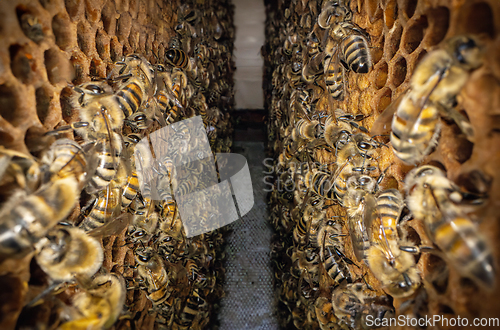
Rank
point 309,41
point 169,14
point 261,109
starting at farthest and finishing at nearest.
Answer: point 261,109
point 169,14
point 309,41

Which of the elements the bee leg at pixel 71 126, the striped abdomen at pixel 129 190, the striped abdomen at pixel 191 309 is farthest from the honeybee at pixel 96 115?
the striped abdomen at pixel 191 309

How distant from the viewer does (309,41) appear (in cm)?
198

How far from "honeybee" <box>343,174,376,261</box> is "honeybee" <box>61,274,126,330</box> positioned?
2.94 feet

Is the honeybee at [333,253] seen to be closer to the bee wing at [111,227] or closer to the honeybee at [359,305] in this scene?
the honeybee at [359,305]

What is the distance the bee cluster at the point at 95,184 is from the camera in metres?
0.72

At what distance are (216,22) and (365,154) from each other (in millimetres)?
3379

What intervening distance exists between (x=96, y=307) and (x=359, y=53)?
1375 mm

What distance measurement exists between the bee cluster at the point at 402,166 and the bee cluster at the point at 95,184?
933 millimetres

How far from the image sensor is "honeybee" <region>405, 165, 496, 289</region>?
0.52 m

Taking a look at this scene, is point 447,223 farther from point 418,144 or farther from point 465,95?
point 465,95

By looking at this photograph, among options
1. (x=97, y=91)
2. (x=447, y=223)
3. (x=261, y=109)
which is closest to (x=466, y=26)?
(x=447, y=223)

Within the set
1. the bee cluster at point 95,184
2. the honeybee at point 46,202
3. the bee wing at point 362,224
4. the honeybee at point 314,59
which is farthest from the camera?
the honeybee at point 314,59

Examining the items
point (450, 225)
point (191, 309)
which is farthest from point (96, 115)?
point (191, 309)

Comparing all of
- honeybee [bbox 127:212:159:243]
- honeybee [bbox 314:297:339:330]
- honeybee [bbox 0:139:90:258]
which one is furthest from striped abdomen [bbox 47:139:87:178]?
honeybee [bbox 314:297:339:330]
